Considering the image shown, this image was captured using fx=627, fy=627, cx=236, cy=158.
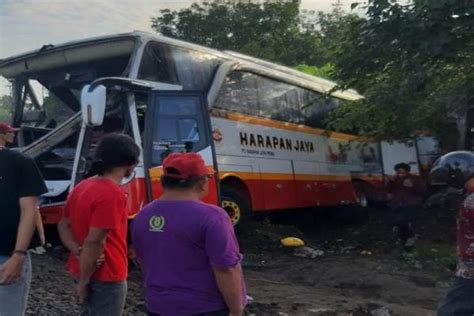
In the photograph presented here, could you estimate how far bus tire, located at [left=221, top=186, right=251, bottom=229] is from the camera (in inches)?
385

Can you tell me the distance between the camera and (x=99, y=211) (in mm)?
3260

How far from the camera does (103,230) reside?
10.7 feet

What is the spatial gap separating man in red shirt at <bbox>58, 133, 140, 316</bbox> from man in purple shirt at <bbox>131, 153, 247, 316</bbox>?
422 millimetres

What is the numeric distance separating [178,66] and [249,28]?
17.7 metres

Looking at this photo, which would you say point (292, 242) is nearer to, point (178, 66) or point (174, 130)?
point (174, 130)

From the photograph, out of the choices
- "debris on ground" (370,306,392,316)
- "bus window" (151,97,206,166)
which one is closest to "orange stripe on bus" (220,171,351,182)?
"bus window" (151,97,206,166)

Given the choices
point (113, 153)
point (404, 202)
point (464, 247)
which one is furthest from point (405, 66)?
point (113, 153)

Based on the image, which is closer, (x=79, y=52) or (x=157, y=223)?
(x=157, y=223)

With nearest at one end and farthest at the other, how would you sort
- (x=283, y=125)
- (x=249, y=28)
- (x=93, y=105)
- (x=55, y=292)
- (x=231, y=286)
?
(x=231, y=286) → (x=55, y=292) → (x=93, y=105) → (x=283, y=125) → (x=249, y=28)

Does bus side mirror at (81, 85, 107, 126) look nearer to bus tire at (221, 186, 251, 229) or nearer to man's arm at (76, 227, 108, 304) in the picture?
bus tire at (221, 186, 251, 229)

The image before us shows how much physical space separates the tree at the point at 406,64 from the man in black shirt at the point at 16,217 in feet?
21.2

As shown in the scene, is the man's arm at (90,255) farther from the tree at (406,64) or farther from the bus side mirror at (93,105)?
the tree at (406,64)

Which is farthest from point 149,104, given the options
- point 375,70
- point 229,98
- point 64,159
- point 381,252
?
point 381,252

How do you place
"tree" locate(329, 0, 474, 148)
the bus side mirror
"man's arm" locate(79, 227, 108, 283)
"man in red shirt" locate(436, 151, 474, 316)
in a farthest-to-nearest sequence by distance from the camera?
"tree" locate(329, 0, 474, 148) < the bus side mirror < "man in red shirt" locate(436, 151, 474, 316) < "man's arm" locate(79, 227, 108, 283)
